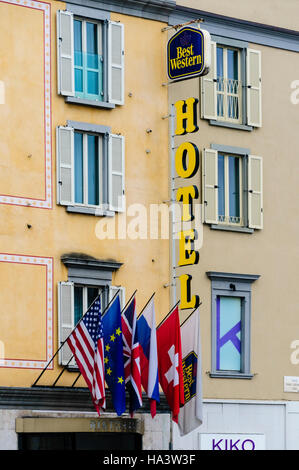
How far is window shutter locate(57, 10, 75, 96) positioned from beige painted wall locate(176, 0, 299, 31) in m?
3.78

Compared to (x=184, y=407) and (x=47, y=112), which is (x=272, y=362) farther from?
(x=47, y=112)

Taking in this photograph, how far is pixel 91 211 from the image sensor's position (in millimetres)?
41188

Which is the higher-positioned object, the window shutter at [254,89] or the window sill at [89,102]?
the window shutter at [254,89]

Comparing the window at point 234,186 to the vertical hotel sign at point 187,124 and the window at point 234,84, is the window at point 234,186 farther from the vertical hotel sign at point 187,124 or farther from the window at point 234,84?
the vertical hotel sign at point 187,124

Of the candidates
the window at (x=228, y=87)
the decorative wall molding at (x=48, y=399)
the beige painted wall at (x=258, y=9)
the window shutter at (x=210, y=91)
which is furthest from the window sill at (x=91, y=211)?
the beige painted wall at (x=258, y=9)

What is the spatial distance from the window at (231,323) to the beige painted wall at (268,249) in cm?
20

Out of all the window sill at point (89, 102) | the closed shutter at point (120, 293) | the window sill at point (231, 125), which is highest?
the window sill at point (89, 102)

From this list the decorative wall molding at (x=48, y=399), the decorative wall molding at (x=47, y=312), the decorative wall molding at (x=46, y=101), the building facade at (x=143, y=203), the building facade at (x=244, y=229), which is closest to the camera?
the decorative wall molding at (x=48, y=399)

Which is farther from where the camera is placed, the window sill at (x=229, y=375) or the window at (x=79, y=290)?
the window sill at (x=229, y=375)

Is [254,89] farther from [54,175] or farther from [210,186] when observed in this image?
[54,175]

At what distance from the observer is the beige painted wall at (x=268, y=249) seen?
42938 mm

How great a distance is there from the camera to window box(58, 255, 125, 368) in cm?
4028

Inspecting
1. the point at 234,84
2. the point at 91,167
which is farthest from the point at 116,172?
the point at 234,84
